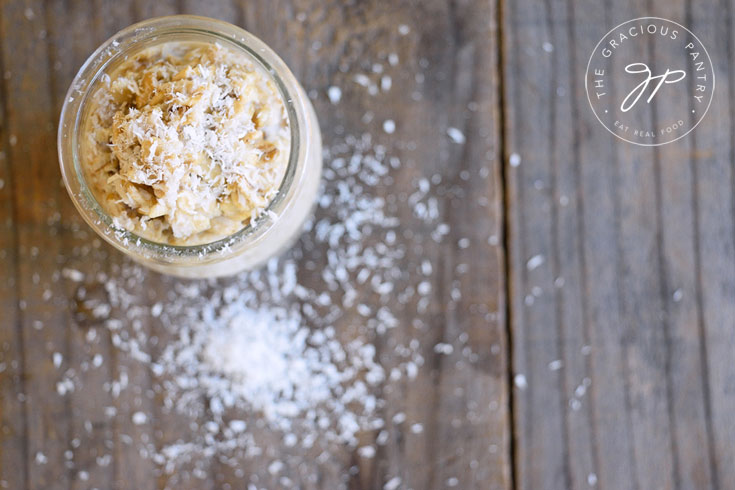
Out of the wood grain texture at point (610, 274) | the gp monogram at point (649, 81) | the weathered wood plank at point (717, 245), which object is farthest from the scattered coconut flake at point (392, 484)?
the gp monogram at point (649, 81)

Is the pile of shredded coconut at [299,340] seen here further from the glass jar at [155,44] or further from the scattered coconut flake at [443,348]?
the glass jar at [155,44]

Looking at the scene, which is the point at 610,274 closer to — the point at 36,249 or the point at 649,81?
the point at 649,81

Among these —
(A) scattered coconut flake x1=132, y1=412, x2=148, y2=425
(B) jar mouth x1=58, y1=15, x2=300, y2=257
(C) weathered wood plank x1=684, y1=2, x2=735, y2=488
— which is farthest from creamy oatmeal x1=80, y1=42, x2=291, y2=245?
(C) weathered wood plank x1=684, y1=2, x2=735, y2=488

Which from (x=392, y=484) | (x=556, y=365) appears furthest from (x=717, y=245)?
(x=392, y=484)

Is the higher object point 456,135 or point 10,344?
point 456,135

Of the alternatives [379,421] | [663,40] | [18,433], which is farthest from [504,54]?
[18,433]

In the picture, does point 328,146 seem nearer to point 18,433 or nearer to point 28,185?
point 28,185

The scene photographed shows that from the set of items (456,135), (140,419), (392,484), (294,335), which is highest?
(456,135)
